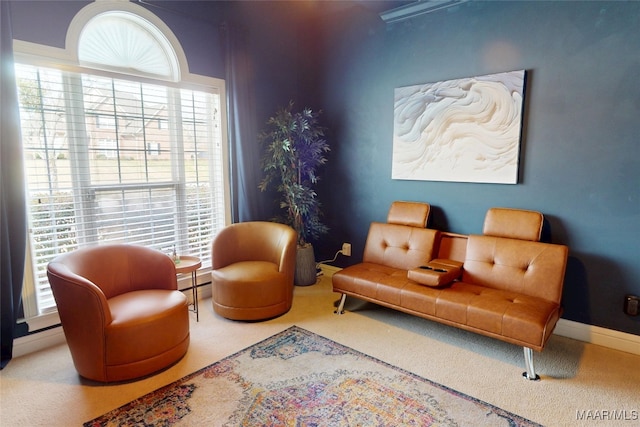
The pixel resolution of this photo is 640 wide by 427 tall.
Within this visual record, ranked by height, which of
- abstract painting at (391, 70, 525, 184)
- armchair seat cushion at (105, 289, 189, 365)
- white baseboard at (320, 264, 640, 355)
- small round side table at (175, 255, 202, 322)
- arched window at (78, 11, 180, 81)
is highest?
arched window at (78, 11, 180, 81)

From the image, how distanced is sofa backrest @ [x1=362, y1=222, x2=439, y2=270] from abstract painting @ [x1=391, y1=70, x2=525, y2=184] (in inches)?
21.1

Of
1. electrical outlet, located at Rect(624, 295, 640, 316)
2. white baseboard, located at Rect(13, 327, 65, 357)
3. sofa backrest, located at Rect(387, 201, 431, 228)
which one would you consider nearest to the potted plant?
sofa backrest, located at Rect(387, 201, 431, 228)

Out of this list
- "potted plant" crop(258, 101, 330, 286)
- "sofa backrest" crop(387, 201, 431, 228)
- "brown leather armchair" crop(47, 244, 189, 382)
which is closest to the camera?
"brown leather armchair" crop(47, 244, 189, 382)

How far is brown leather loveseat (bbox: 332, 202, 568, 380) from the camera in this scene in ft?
7.73

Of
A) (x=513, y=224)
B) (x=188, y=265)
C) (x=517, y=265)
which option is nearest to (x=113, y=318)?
(x=188, y=265)

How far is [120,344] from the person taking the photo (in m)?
2.18

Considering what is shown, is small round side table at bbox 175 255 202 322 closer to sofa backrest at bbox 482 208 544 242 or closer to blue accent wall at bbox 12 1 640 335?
blue accent wall at bbox 12 1 640 335

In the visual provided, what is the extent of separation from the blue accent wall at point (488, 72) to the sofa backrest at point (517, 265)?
33 cm

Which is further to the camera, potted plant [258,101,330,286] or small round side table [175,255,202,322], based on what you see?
potted plant [258,101,330,286]

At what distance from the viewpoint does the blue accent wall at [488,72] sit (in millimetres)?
2527

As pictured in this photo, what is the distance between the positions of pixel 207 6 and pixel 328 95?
146 centimetres

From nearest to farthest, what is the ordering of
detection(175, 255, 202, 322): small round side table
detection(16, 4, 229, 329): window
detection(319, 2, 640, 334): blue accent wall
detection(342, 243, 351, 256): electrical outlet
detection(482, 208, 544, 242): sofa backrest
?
detection(319, 2, 640, 334): blue accent wall
detection(16, 4, 229, 329): window
detection(482, 208, 544, 242): sofa backrest
detection(175, 255, 202, 322): small round side table
detection(342, 243, 351, 256): electrical outlet

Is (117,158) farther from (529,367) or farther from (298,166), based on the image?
(529,367)

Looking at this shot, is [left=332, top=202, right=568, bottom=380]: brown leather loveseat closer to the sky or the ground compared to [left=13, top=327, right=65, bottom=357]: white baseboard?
closer to the sky
